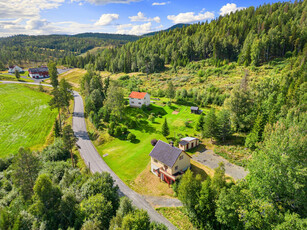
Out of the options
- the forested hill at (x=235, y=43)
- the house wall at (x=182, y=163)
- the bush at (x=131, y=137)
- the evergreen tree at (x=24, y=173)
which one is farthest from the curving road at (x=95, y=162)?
the forested hill at (x=235, y=43)

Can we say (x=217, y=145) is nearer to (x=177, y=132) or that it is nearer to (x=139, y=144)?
(x=177, y=132)

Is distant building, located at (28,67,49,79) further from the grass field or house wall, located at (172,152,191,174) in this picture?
the grass field

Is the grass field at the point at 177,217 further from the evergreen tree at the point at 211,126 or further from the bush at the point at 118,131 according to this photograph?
the bush at the point at 118,131

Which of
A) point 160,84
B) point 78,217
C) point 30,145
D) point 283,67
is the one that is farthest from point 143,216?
point 283,67

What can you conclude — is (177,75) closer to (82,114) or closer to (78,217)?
(82,114)

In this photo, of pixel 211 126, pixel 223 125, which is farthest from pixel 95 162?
pixel 223 125
